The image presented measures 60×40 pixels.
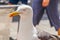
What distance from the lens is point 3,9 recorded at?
1208 mm

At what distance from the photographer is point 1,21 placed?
1.25m

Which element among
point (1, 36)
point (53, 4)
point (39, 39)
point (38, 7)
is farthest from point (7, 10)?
point (53, 4)

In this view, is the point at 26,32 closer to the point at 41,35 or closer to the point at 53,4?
the point at 41,35

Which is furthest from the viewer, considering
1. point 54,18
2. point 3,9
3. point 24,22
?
point 54,18

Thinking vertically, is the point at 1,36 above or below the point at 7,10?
below

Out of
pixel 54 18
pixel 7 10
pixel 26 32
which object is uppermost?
pixel 7 10

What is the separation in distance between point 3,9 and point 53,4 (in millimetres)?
761

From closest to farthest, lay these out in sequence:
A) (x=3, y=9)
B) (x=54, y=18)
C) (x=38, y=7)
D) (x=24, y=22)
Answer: (x=24, y=22) < (x=3, y=9) < (x=38, y=7) < (x=54, y=18)

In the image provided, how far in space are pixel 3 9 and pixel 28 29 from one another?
0.82 feet

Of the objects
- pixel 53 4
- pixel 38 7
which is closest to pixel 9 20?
pixel 38 7

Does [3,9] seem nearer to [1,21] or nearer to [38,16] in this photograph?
[1,21]

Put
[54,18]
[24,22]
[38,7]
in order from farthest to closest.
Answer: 1. [54,18]
2. [38,7]
3. [24,22]

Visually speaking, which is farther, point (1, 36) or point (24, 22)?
point (1, 36)

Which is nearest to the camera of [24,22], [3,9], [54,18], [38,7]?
[24,22]
